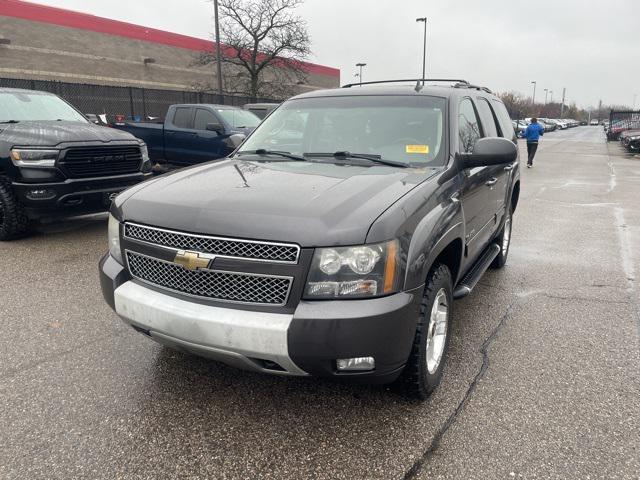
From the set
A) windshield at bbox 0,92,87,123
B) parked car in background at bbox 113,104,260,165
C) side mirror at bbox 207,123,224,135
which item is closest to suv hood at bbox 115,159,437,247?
windshield at bbox 0,92,87,123

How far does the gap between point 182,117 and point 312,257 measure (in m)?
9.73

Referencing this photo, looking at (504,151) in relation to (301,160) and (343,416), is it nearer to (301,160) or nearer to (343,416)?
(301,160)

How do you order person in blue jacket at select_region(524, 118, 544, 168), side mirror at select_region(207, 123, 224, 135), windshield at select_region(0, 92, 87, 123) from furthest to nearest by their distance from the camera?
person in blue jacket at select_region(524, 118, 544, 168), side mirror at select_region(207, 123, 224, 135), windshield at select_region(0, 92, 87, 123)

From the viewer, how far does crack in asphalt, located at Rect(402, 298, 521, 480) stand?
237 cm

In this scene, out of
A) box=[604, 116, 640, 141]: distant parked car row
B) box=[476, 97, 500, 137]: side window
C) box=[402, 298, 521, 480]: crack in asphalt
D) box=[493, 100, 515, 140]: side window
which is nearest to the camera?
box=[402, 298, 521, 480]: crack in asphalt

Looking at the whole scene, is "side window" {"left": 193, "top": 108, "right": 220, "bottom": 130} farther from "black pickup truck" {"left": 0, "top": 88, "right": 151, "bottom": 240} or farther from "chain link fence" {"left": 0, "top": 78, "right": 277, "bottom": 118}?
"chain link fence" {"left": 0, "top": 78, "right": 277, "bottom": 118}

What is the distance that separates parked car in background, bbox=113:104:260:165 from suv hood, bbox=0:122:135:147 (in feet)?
12.2

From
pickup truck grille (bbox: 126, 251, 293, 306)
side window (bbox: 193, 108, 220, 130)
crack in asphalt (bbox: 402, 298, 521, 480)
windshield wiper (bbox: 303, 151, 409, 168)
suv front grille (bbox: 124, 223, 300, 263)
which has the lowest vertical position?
crack in asphalt (bbox: 402, 298, 521, 480)

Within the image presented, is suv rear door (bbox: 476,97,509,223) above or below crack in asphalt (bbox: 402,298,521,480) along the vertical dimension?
above

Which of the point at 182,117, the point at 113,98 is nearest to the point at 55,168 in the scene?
the point at 182,117

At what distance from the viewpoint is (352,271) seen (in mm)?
2279

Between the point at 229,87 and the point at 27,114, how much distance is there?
33.7 metres

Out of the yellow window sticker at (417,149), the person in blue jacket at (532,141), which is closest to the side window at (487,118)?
the yellow window sticker at (417,149)

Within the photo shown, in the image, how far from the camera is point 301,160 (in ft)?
11.5
